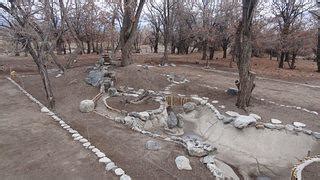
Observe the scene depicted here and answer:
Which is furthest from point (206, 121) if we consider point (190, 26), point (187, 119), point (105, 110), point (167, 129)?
point (190, 26)

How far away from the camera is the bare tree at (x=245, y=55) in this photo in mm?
10156

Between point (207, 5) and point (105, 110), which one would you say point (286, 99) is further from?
point (207, 5)

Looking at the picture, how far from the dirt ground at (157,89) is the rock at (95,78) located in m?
0.27

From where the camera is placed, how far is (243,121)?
929 centimetres

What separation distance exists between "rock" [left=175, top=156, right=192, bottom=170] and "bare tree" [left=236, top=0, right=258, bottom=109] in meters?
4.88

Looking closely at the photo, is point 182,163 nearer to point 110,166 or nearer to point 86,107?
point 110,166

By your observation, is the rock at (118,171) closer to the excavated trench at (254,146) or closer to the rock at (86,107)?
the excavated trench at (254,146)

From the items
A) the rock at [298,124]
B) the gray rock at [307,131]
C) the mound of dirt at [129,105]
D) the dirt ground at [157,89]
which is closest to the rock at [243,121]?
the dirt ground at [157,89]

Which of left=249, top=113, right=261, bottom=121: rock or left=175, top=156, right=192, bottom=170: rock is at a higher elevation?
left=249, top=113, right=261, bottom=121: rock

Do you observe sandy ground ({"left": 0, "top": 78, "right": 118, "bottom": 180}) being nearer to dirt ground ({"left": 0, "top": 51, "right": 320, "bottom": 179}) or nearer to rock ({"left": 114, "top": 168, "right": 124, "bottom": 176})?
rock ({"left": 114, "top": 168, "right": 124, "bottom": 176})

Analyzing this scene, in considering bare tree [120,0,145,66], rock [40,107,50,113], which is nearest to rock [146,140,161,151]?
rock [40,107,50,113]

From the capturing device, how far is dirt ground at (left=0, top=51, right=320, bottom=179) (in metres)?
6.58

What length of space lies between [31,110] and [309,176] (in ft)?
28.6

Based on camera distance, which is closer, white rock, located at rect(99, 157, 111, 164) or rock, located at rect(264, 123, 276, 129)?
white rock, located at rect(99, 157, 111, 164)
